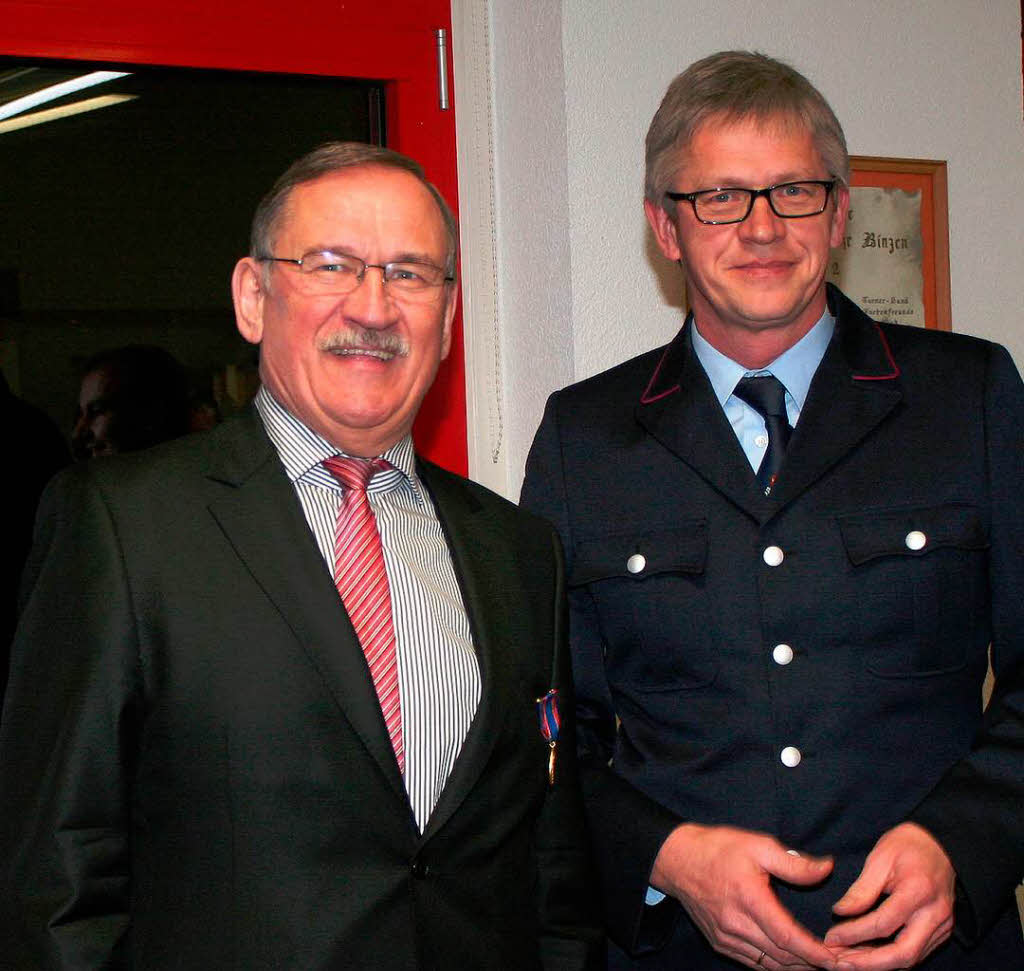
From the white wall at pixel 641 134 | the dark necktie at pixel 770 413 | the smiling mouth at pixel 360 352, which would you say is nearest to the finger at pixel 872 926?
the dark necktie at pixel 770 413

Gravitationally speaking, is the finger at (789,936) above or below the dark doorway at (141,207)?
below

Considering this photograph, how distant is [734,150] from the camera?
167 cm

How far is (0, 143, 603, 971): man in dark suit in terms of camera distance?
1.34m

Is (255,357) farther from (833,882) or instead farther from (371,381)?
(833,882)

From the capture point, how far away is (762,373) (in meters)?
1.76

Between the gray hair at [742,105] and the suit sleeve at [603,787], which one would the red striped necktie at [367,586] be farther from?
the gray hair at [742,105]

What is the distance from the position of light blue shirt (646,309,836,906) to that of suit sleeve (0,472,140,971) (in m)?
0.87

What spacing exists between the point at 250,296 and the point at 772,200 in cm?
71

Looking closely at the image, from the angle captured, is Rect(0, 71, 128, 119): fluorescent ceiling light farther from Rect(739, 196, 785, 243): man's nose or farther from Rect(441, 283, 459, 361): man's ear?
Rect(739, 196, 785, 243): man's nose

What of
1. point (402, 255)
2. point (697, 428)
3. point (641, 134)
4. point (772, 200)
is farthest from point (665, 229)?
point (641, 134)

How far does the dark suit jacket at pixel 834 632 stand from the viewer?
63.4 inches

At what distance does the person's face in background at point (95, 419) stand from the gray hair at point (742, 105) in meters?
1.11

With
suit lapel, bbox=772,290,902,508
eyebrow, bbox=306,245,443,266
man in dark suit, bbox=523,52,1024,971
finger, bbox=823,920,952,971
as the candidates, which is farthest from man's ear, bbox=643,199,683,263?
finger, bbox=823,920,952,971

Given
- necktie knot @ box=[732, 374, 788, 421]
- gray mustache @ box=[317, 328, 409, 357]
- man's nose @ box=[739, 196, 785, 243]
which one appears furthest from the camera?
necktie knot @ box=[732, 374, 788, 421]
